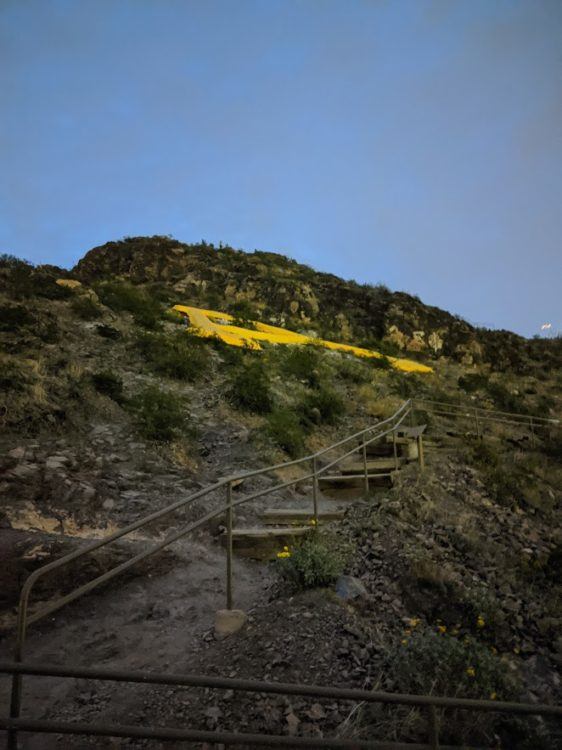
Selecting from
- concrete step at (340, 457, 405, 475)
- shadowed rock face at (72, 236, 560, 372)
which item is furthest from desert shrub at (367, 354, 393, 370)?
concrete step at (340, 457, 405, 475)

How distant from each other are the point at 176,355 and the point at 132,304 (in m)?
5.80

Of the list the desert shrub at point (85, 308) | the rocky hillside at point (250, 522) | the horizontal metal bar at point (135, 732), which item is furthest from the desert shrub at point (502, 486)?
the desert shrub at point (85, 308)

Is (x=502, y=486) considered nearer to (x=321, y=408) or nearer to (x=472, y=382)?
(x=321, y=408)

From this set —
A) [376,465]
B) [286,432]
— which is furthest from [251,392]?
[376,465]

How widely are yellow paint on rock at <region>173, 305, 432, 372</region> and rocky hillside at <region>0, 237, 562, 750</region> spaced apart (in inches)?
45.0

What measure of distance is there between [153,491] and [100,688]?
4.22 m

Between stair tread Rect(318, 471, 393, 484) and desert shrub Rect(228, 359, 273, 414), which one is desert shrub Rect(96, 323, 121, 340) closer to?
desert shrub Rect(228, 359, 273, 414)

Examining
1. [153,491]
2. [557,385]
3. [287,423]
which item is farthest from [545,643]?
[557,385]

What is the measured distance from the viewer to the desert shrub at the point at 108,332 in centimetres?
1444

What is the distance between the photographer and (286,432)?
453 inches

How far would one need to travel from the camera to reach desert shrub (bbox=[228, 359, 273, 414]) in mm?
12641

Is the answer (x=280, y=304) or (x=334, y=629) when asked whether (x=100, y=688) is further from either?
(x=280, y=304)

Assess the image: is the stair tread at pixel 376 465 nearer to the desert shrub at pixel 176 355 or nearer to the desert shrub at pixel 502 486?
the desert shrub at pixel 502 486

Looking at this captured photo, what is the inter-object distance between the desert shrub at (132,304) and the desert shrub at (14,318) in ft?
14.9
